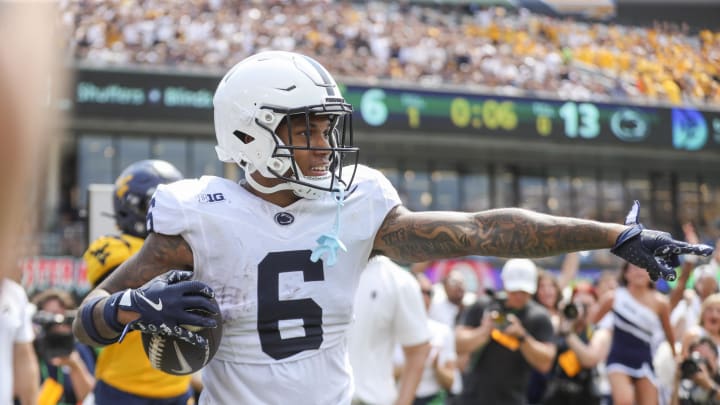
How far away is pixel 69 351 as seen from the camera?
20.4 ft

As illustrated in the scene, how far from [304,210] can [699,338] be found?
17.9ft

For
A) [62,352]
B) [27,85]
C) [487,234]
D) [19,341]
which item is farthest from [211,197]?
[62,352]

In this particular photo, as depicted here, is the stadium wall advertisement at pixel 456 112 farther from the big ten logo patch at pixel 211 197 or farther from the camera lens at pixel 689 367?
the big ten logo patch at pixel 211 197

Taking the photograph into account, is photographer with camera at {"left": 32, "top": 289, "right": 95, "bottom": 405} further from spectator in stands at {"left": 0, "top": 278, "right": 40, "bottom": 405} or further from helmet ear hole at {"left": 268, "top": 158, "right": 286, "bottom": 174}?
helmet ear hole at {"left": 268, "top": 158, "right": 286, "bottom": 174}

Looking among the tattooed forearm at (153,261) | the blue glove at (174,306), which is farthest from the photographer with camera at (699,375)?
the blue glove at (174,306)

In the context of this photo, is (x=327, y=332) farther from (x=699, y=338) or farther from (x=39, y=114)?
(x=699, y=338)

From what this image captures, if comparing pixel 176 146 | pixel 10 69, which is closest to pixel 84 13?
pixel 176 146

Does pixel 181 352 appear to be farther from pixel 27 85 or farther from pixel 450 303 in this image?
pixel 450 303

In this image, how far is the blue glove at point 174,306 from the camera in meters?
2.82

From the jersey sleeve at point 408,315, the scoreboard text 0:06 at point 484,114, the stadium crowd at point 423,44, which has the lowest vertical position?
the jersey sleeve at point 408,315

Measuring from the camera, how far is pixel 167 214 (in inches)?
121

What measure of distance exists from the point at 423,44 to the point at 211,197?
787 inches

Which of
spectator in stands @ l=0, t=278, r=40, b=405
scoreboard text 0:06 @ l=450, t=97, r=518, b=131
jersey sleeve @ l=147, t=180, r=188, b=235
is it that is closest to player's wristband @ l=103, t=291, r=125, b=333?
jersey sleeve @ l=147, t=180, r=188, b=235

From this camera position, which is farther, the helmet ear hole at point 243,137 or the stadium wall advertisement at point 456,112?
the stadium wall advertisement at point 456,112
